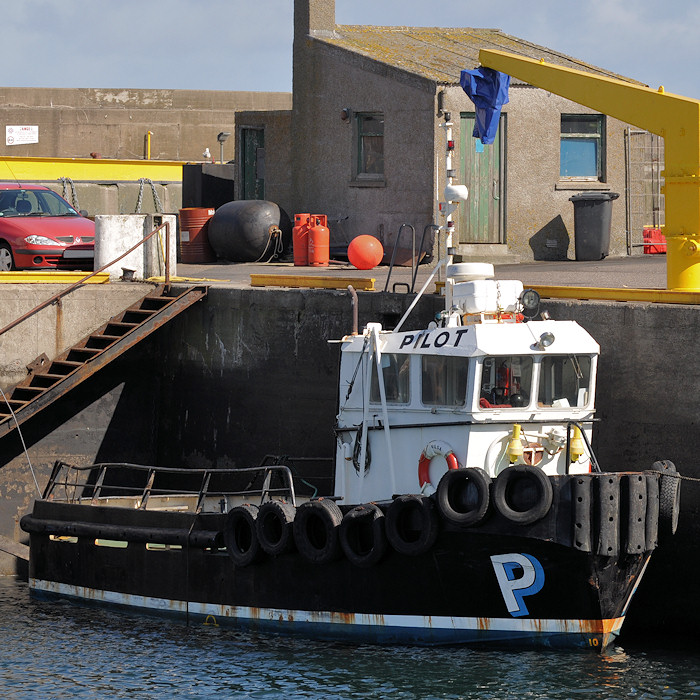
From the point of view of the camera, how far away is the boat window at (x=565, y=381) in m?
11.0

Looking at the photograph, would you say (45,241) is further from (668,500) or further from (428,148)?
(668,500)

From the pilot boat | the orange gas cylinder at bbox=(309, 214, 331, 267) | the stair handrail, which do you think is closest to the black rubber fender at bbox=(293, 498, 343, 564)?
the pilot boat

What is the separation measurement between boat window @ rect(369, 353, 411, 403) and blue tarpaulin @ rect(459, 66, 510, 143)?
3.46 m

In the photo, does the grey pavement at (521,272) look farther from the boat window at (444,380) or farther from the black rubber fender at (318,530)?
the black rubber fender at (318,530)

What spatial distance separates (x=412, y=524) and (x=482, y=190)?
35.0 ft

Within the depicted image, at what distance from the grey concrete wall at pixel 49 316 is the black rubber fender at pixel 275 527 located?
19.2 feet

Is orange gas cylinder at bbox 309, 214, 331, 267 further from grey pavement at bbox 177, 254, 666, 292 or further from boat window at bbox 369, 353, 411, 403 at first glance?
boat window at bbox 369, 353, 411, 403

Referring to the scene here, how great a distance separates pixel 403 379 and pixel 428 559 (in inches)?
65.5

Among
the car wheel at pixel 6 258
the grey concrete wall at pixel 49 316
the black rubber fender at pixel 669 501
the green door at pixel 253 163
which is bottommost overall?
the black rubber fender at pixel 669 501

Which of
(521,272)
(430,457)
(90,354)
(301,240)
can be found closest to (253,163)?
(301,240)

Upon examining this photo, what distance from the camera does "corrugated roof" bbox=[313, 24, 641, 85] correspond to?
2094 centimetres

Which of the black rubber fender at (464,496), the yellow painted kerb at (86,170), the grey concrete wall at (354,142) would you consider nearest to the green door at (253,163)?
the grey concrete wall at (354,142)

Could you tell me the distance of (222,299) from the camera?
1609 cm

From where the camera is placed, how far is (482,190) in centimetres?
2047
